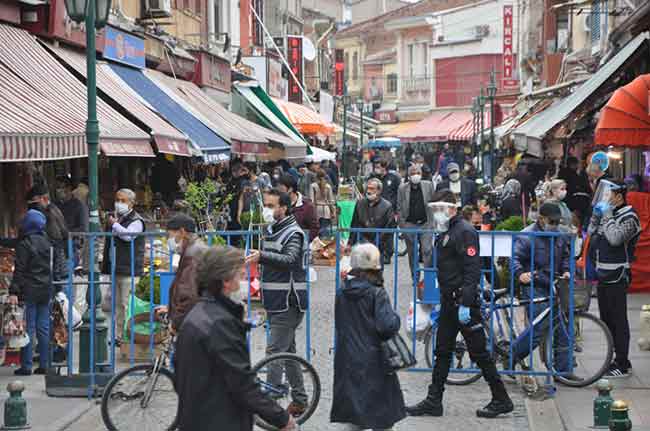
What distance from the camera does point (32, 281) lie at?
11891 mm

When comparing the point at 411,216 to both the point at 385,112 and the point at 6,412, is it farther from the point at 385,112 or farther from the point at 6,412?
the point at 385,112

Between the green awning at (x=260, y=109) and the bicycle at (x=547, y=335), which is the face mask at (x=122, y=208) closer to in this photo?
the bicycle at (x=547, y=335)

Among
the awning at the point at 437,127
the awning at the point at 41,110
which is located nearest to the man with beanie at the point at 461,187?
the awning at the point at 41,110

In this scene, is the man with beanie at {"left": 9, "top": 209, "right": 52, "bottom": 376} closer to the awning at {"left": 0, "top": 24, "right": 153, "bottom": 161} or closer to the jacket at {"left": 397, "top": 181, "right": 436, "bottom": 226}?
the awning at {"left": 0, "top": 24, "right": 153, "bottom": 161}

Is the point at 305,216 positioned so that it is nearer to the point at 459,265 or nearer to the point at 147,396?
the point at 459,265

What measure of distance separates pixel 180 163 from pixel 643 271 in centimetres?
1025

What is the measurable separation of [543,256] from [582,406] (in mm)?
1366

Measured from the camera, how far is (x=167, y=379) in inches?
368

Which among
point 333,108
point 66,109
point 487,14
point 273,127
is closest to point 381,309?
point 66,109

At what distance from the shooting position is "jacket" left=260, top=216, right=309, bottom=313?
33.0 feet

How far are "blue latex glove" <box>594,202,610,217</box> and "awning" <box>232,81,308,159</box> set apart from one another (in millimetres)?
19227

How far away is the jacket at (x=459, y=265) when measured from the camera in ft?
33.0

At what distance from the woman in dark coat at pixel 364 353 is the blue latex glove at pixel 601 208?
12.5 feet

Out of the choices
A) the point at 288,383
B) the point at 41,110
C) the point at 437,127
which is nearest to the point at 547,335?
the point at 288,383
